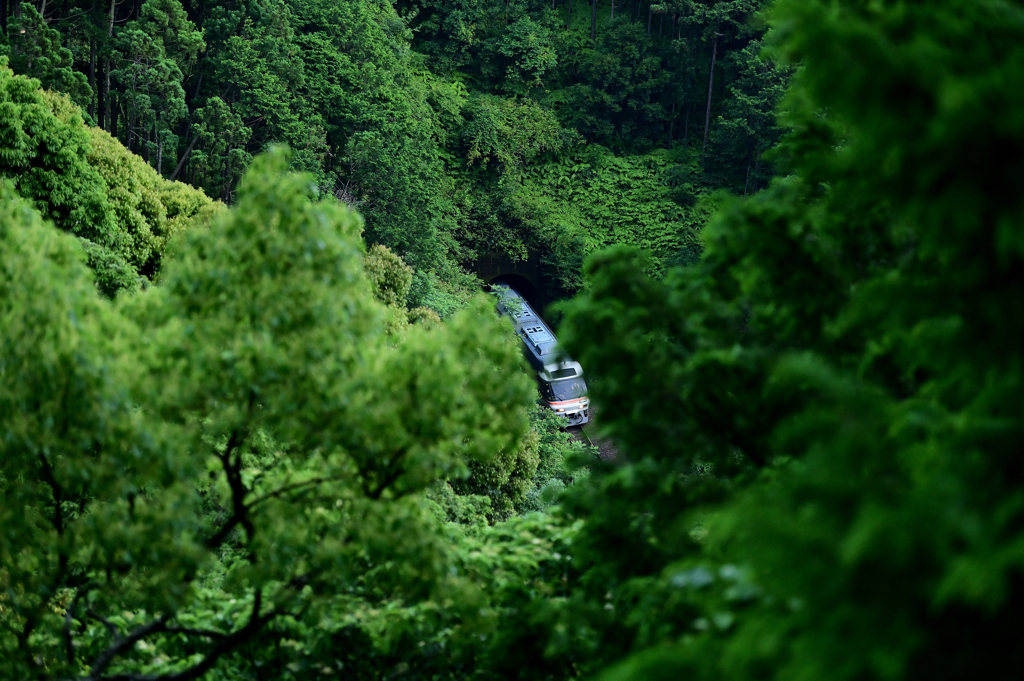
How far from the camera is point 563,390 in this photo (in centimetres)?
2072

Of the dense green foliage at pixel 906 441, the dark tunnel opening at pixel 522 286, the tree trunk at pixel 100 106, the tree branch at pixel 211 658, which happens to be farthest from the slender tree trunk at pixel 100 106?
the dense green foliage at pixel 906 441

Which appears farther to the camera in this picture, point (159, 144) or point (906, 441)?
point (159, 144)

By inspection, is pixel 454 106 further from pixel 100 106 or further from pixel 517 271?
pixel 100 106

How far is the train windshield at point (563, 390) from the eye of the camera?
810 inches

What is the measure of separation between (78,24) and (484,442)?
19386mm

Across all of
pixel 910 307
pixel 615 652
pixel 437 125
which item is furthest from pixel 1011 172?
pixel 437 125

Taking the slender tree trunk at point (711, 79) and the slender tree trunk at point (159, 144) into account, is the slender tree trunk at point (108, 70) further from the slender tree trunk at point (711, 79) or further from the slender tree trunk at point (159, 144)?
the slender tree trunk at point (711, 79)

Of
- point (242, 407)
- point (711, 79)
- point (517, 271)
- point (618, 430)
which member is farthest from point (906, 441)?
point (711, 79)

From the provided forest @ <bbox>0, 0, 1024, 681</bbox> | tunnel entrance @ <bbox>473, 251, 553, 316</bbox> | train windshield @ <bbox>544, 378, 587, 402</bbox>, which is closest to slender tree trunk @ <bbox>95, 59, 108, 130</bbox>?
train windshield @ <bbox>544, 378, 587, 402</bbox>

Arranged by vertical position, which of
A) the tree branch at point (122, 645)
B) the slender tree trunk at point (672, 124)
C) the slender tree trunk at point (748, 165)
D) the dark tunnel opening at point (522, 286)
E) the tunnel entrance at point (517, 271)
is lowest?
the dark tunnel opening at point (522, 286)

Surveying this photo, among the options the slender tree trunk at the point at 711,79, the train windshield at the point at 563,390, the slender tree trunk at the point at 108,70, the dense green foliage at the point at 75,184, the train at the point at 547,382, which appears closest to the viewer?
the dense green foliage at the point at 75,184

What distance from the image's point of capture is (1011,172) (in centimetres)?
176

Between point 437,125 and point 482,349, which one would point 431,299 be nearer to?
point 437,125

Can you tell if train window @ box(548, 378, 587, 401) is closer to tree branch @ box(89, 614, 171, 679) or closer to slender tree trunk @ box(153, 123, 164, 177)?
slender tree trunk @ box(153, 123, 164, 177)
